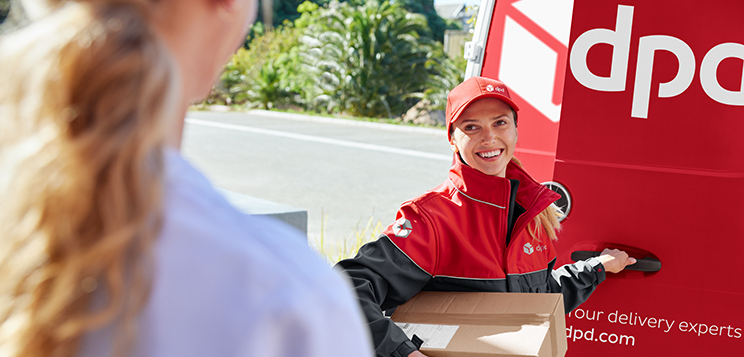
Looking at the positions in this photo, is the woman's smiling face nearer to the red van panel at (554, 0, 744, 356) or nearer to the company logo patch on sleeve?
the red van panel at (554, 0, 744, 356)

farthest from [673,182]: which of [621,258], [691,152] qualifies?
[621,258]

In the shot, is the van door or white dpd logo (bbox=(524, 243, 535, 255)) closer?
white dpd logo (bbox=(524, 243, 535, 255))

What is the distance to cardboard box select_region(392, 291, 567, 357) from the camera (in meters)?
1.53

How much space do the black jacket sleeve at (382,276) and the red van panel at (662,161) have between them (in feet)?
2.13

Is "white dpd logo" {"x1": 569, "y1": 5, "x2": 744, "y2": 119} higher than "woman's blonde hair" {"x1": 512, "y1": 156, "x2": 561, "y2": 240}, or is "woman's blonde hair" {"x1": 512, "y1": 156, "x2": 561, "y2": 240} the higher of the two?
"white dpd logo" {"x1": 569, "y1": 5, "x2": 744, "y2": 119}

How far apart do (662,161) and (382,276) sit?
38.0 inches

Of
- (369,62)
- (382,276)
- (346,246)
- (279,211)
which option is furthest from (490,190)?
(369,62)

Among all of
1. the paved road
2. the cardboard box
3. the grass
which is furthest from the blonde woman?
the paved road

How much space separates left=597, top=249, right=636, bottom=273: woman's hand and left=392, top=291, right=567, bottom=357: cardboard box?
440 millimetres

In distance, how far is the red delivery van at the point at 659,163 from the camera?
6.53 ft

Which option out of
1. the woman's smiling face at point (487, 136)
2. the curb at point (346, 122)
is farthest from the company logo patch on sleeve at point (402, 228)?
the curb at point (346, 122)

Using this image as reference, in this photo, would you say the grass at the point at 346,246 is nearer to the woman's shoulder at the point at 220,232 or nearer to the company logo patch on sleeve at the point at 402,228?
the company logo patch on sleeve at the point at 402,228

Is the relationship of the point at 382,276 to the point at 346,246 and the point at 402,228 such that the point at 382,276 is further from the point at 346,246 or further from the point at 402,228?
the point at 346,246

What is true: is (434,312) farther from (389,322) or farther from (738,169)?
(738,169)
